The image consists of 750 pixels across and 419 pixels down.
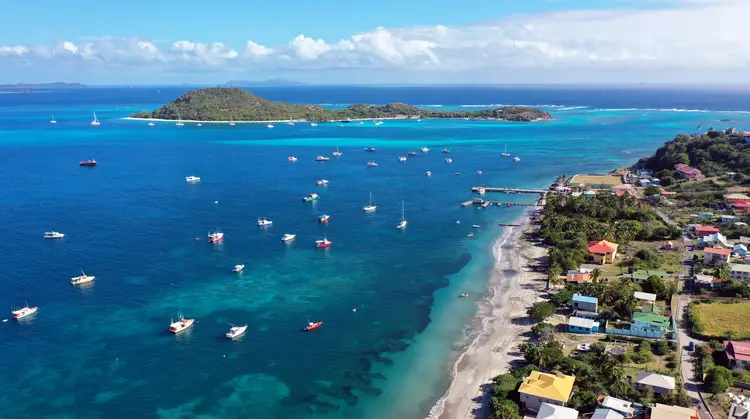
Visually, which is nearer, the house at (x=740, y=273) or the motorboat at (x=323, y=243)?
the house at (x=740, y=273)

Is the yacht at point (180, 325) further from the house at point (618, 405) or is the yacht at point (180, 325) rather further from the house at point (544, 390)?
the house at point (618, 405)

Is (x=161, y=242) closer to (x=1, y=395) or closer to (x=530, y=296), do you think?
(x=1, y=395)

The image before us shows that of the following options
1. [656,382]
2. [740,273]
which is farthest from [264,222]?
[740,273]

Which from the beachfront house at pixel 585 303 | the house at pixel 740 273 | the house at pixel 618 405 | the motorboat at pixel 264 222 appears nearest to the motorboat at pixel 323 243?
the motorboat at pixel 264 222

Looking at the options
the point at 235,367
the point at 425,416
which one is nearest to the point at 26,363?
the point at 235,367

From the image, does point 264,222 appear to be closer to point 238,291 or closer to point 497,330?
point 238,291

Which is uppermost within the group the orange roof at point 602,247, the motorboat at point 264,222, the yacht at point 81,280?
the orange roof at point 602,247
